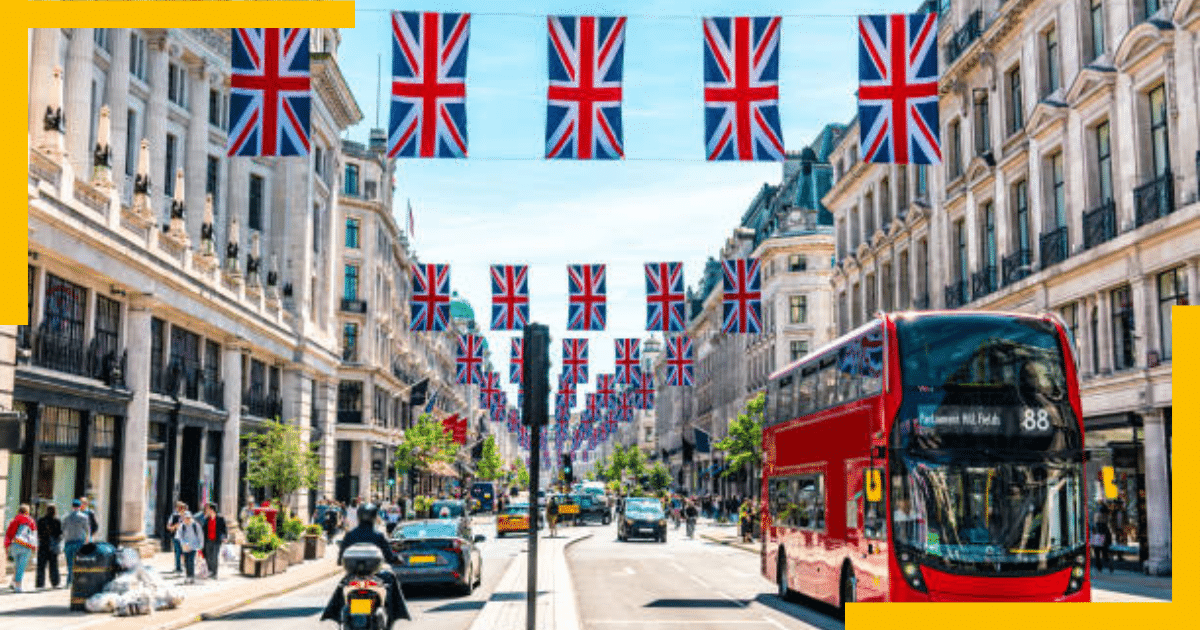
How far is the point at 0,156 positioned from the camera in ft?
19.6

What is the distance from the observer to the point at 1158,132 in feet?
96.4

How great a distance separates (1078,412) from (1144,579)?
48.2ft

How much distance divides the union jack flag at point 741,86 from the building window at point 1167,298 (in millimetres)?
13493

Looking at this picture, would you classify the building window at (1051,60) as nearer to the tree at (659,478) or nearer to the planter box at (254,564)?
the planter box at (254,564)

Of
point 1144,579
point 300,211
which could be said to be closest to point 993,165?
point 1144,579

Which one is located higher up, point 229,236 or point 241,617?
point 229,236

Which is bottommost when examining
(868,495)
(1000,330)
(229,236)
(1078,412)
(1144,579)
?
(1144,579)

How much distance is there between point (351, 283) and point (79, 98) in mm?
43562

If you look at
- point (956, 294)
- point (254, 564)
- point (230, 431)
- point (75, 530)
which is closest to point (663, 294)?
point (956, 294)

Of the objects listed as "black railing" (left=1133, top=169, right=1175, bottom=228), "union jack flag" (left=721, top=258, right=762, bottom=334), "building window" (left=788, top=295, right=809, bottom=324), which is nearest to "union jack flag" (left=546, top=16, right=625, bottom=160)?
"black railing" (left=1133, top=169, right=1175, bottom=228)

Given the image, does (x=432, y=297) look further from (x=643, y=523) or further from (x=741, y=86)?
(x=741, y=86)

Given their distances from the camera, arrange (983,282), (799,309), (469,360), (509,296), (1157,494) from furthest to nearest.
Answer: (799,309) → (469,360) → (509,296) → (983,282) → (1157,494)

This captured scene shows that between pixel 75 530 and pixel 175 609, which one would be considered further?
pixel 75 530

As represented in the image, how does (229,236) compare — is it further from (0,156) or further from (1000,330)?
(0,156)
